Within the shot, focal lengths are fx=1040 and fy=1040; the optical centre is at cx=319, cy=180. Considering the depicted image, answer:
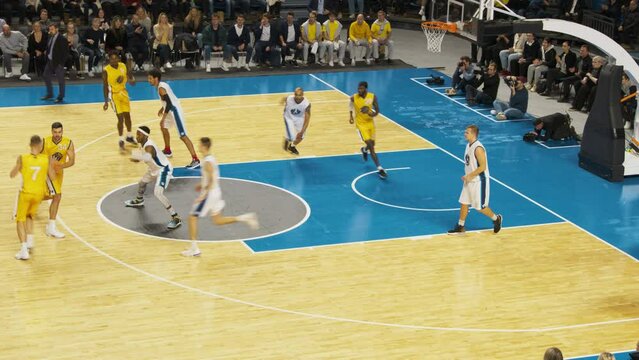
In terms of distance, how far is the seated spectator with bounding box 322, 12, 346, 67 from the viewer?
2934cm

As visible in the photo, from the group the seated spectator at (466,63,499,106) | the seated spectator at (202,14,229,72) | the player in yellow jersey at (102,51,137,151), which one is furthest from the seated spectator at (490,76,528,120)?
the player in yellow jersey at (102,51,137,151)

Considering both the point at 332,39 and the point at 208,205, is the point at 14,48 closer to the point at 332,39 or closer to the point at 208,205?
the point at 332,39

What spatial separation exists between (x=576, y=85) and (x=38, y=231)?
46.7 feet

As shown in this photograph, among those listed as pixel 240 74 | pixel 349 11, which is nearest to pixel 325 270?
pixel 240 74

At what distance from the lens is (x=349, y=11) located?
33531mm

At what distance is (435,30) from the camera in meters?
25.4

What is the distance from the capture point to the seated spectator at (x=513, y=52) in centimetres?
2777

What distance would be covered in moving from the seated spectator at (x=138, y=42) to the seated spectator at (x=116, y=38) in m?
0.21

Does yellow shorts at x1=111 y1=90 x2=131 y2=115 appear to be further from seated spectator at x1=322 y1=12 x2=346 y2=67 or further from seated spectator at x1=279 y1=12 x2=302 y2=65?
seated spectator at x1=322 y1=12 x2=346 y2=67

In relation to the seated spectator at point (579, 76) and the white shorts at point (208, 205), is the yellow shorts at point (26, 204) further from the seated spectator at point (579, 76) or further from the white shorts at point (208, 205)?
the seated spectator at point (579, 76)

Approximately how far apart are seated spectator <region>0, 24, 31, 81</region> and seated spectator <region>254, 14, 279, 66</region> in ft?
20.3

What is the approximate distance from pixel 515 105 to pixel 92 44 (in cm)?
1120

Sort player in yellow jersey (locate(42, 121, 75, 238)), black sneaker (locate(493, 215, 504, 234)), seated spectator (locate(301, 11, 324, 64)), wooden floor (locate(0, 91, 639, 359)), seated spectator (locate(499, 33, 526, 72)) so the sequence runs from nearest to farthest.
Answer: wooden floor (locate(0, 91, 639, 359)) < player in yellow jersey (locate(42, 121, 75, 238)) < black sneaker (locate(493, 215, 504, 234)) < seated spectator (locate(499, 33, 526, 72)) < seated spectator (locate(301, 11, 324, 64))

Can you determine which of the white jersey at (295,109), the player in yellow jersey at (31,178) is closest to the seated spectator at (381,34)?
the white jersey at (295,109)
